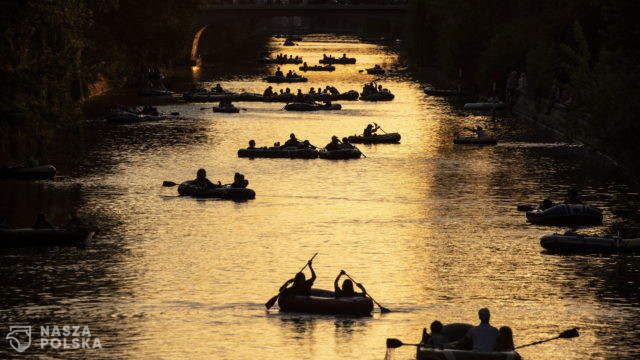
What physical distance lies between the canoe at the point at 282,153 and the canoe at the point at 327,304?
47.2m

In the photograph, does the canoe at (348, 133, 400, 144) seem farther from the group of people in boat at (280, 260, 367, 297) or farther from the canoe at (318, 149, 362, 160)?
the group of people in boat at (280, 260, 367, 297)

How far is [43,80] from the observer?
2454 inches

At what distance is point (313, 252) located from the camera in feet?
215

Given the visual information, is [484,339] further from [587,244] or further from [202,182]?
[202,182]

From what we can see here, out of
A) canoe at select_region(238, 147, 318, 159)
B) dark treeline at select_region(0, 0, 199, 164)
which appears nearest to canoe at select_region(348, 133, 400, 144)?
canoe at select_region(238, 147, 318, 159)

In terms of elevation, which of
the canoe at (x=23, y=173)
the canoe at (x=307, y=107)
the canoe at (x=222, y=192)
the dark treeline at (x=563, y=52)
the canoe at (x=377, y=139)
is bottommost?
the canoe at (x=307, y=107)

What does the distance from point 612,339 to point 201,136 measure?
68.5m

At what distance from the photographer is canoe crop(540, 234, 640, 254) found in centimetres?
6328

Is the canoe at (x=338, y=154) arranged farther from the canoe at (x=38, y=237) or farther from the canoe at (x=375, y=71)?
the canoe at (x=375, y=71)

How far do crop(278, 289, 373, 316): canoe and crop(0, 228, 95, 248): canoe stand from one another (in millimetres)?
15551

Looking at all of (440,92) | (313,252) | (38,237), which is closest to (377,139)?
(313,252)

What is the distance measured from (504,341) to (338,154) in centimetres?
5808

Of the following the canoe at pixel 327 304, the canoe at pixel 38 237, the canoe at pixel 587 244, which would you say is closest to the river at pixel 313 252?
the canoe at pixel 327 304

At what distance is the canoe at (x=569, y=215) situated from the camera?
7131cm
